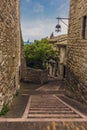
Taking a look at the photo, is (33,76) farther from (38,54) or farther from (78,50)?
(78,50)

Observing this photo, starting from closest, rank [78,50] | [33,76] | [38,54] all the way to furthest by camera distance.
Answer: [78,50]
[33,76]
[38,54]

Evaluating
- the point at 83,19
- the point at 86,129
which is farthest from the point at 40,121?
the point at 83,19

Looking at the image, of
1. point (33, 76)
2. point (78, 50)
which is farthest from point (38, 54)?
point (78, 50)

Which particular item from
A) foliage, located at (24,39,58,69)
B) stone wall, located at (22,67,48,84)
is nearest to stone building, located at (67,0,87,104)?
stone wall, located at (22,67,48,84)

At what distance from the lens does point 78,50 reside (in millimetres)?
12641

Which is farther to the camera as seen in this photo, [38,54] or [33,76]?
[38,54]

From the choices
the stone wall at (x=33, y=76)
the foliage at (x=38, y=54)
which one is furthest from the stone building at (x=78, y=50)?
Answer: the foliage at (x=38, y=54)

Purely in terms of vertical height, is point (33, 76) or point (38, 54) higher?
point (38, 54)

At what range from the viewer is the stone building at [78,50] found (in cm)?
1157

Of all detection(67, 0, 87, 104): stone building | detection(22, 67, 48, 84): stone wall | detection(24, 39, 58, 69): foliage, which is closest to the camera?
detection(67, 0, 87, 104): stone building

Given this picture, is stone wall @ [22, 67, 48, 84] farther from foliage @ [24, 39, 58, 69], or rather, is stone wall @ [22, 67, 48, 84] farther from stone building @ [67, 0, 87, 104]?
stone building @ [67, 0, 87, 104]

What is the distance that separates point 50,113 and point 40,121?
132cm

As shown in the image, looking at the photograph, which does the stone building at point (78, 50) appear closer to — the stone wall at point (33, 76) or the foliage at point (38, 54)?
the stone wall at point (33, 76)

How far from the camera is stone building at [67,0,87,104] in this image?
38.0 ft
